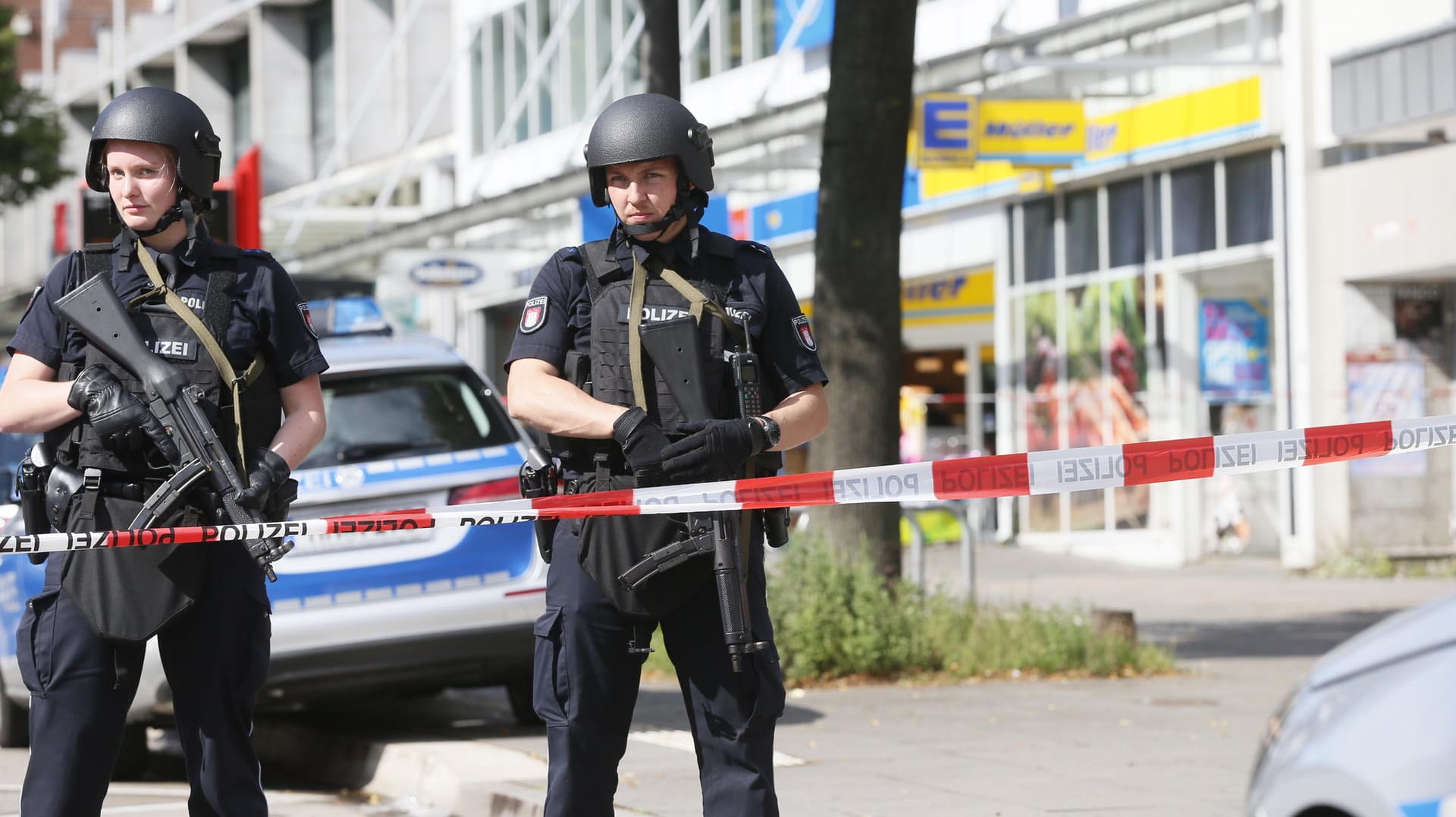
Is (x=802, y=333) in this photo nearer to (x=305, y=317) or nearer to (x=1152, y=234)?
(x=305, y=317)

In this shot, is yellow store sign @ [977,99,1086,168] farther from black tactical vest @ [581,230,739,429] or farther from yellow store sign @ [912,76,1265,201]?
black tactical vest @ [581,230,739,429]

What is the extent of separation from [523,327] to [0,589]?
416 cm

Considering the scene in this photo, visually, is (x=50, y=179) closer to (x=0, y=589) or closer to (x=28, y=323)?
(x=0, y=589)

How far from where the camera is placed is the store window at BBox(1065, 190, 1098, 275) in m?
22.0

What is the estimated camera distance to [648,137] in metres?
4.25

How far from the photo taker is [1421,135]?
18406 mm

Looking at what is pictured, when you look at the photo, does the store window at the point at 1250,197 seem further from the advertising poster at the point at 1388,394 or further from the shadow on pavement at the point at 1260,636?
the shadow on pavement at the point at 1260,636

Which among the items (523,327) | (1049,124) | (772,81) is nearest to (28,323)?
(523,327)

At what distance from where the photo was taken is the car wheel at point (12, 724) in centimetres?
831

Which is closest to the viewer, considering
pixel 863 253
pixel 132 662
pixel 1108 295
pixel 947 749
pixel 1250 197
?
pixel 132 662

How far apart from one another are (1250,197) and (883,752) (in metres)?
13.5

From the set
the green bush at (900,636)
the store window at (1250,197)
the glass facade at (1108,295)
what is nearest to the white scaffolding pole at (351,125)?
the glass facade at (1108,295)

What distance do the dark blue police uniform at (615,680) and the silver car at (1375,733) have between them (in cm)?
130

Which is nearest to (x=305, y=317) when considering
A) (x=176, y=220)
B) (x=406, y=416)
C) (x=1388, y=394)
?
(x=176, y=220)
